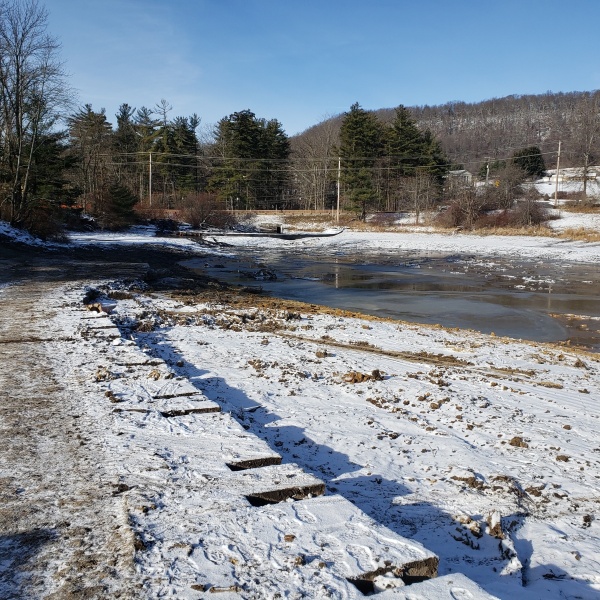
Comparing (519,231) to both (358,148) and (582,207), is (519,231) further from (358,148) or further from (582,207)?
(358,148)

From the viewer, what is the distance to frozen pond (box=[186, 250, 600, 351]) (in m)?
13.2

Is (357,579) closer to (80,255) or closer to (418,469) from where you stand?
(418,469)

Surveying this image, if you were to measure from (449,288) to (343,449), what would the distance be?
A: 1524 cm

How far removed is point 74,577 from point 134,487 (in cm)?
95

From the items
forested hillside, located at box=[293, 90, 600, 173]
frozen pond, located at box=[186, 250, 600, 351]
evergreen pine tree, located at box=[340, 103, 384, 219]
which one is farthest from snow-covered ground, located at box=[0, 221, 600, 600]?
forested hillside, located at box=[293, 90, 600, 173]

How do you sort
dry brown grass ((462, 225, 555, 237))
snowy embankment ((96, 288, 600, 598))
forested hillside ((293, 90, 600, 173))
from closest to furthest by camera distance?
snowy embankment ((96, 288, 600, 598)) → dry brown grass ((462, 225, 555, 237)) → forested hillside ((293, 90, 600, 173))

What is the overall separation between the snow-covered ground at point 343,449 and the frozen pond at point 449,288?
312cm

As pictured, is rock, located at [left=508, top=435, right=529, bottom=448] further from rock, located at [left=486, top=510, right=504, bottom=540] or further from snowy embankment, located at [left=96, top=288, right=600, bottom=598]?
rock, located at [left=486, top=510, right=504, bottom=540]

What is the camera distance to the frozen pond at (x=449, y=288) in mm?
13242

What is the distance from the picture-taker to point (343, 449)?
518 centimetres

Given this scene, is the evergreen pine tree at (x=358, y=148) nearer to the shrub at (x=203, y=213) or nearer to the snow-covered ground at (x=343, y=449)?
the shrub at (x=203, y=213)

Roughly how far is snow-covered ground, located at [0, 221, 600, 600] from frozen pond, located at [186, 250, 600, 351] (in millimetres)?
3121

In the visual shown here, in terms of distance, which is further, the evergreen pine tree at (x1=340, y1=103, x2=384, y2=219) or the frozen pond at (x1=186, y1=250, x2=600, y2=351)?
the evergreen pine tree at (x1=340, y1=103, x2=384, y2=219)

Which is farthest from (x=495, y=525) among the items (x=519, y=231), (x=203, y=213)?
(x=203, y=213)
